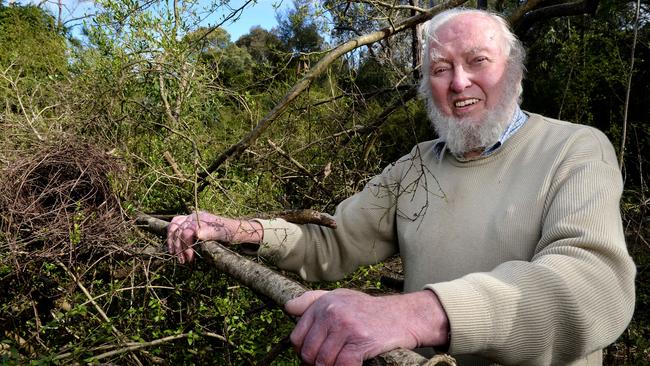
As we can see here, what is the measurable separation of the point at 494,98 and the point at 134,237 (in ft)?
6.46

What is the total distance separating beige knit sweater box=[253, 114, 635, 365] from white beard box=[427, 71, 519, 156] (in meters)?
0.09

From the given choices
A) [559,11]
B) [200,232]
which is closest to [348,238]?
[200,232]

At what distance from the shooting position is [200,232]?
2225 mm

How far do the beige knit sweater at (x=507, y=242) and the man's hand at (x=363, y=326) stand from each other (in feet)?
0.18

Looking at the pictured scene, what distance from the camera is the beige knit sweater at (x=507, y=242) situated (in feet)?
4.17

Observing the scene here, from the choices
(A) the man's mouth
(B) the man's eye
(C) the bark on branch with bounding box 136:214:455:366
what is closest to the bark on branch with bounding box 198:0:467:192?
(C) the bark on branch with bounding box 136:214:455:366

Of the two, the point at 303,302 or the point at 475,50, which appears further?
the point at 475,50

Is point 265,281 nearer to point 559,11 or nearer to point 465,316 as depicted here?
point 465,316

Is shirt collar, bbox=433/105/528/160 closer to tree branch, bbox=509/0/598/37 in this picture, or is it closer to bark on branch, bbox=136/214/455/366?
bark on branch, bbox=136/214/455/366

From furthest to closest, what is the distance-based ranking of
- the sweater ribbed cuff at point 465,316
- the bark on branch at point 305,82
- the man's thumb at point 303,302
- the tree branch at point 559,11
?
the tree branch at point 559,11 → the bark on branch at point 305,82 → the man's thumb at point 303,302 → the sweater ribbed cuff at point 465,316

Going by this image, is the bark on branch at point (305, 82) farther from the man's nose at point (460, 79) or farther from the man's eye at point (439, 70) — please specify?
the man's nose at point (460, 79)

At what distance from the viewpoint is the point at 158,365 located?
2.94 m

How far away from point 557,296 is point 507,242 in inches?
20.9

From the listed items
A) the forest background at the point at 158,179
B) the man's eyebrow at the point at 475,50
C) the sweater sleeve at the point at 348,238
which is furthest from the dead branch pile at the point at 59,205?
the man's eyebrow at the point at 475,50
